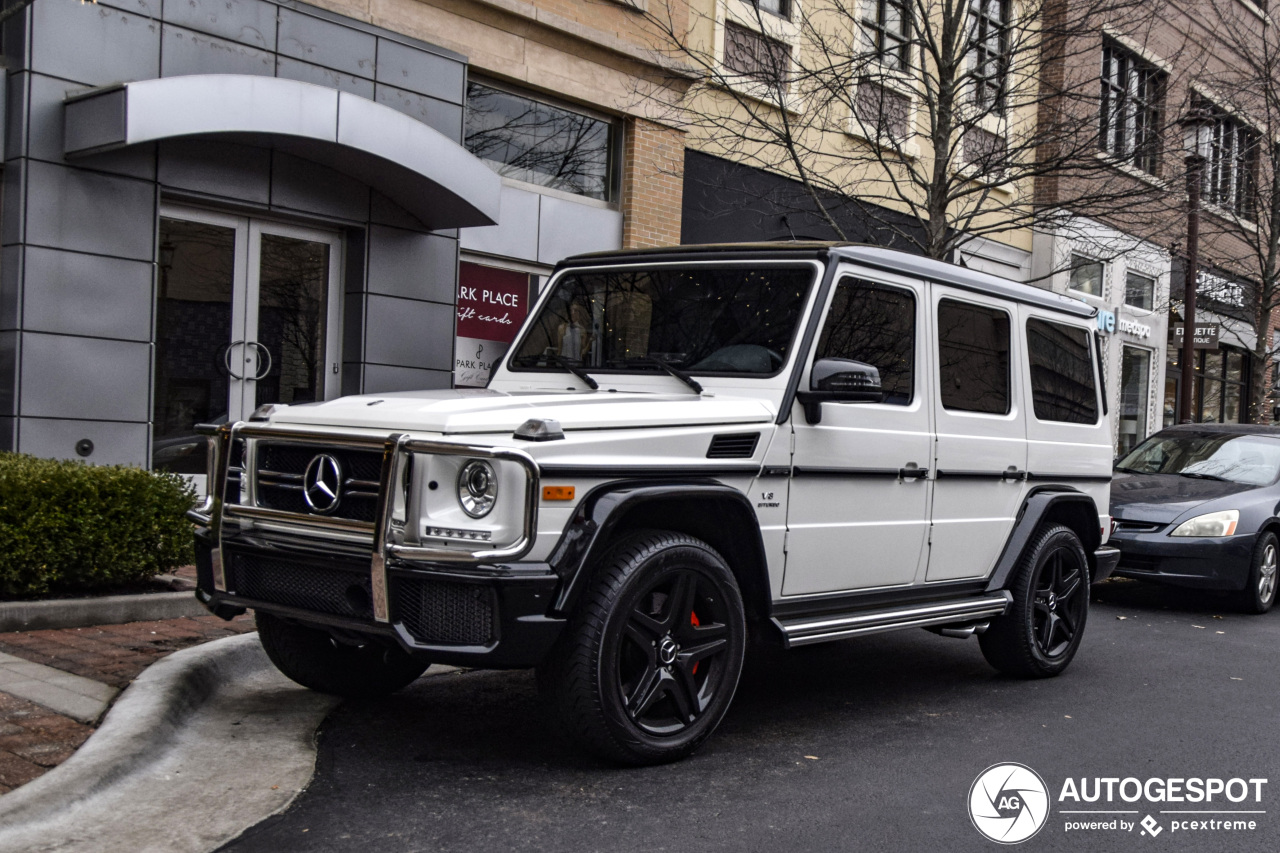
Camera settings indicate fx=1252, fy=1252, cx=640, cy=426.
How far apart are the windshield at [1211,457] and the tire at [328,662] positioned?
8.09m

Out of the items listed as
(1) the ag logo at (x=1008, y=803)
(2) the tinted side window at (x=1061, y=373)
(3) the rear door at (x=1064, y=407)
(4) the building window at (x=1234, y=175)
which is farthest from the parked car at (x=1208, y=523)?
(4) the building window at (x=1234, y=175)

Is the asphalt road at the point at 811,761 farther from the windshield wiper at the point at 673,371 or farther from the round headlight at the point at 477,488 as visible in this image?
the windshield wiper at the point at 673,371

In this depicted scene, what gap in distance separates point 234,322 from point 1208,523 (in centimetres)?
816

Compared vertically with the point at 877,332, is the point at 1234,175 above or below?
above

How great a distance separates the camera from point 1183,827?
438cm

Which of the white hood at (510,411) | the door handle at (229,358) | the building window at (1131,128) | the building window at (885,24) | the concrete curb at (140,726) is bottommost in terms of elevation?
the concrete curb at (140,726)

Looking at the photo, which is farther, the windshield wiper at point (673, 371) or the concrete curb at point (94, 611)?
the concrete curb at point (94, 611)

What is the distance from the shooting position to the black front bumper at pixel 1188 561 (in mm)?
9672

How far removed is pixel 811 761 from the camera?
4934 mm

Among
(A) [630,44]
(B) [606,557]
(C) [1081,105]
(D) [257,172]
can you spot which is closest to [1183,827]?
(B) [606,557]

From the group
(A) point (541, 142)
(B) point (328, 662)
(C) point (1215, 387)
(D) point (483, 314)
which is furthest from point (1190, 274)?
(B) point (328, 662)

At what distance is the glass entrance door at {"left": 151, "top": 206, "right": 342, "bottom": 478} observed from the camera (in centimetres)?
1034

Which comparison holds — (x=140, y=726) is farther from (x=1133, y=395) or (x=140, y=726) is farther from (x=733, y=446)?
(x=1133, y=395)

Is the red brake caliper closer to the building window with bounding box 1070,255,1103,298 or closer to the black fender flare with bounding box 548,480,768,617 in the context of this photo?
the black fender flare with bounding box 548,480,768,617
